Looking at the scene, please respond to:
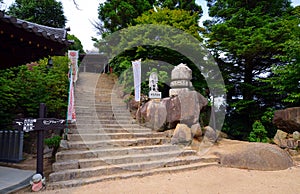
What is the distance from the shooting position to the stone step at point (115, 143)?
17.8 ft

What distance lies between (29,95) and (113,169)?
446 centimetres

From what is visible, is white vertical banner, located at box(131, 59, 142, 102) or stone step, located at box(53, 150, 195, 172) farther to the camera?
white vertical banner, located at box(131, 59, 142, 102)

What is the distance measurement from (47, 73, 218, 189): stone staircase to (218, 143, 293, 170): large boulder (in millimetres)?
486

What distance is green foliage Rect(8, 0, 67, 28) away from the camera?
1822 cm

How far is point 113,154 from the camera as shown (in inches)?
214

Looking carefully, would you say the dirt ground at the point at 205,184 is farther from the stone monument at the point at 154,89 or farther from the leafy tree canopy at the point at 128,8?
the leafy tree canopy at the point at 128,8

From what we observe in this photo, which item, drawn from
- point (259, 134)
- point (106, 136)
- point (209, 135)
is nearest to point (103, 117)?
point (106, 136)

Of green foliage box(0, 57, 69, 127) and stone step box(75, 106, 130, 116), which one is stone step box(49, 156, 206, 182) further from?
stone step box(75, 106, 130, 116)

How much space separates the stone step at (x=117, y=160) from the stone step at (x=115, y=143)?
596mm

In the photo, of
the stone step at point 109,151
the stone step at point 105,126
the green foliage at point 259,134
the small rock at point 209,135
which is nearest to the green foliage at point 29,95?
the stone step at point 105,126

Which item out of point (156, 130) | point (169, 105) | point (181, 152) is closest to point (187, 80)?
point (169, 105)

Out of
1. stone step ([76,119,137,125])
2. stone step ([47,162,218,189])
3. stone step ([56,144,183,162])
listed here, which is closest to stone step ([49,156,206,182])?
stone step ([47,162,218,189])

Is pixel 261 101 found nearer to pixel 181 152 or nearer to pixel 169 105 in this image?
pixel 169 105

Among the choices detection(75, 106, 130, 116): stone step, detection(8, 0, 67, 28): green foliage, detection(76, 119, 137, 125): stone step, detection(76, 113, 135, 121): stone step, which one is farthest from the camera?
detection(8, 0, 67, 28): green foliage
